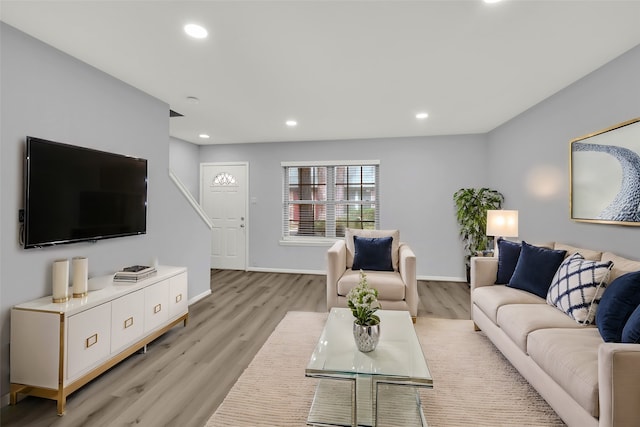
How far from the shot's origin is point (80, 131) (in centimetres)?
244

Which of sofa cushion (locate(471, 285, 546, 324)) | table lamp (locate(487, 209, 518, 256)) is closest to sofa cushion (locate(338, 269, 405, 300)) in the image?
sofa cushion (locate(471, 285, 546, 324))

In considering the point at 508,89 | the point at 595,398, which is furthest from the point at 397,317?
the point at 508,89

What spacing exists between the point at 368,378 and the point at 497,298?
1493 millimetres

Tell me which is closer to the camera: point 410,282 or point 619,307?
point 619,307

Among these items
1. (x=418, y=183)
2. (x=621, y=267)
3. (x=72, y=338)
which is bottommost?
(x=72, y=338)

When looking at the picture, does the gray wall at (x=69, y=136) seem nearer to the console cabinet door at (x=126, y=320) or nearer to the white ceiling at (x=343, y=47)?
the white ceiling at (x=343, y=47)

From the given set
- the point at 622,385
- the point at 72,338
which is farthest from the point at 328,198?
the point at 622,385

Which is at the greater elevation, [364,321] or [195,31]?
[195,31]

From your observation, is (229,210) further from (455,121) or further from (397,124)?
(455,121)

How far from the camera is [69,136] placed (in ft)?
7.70

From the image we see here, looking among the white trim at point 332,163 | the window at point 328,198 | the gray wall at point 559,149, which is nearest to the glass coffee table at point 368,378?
the gray wall at point 559,149

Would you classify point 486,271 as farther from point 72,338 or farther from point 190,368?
point 72,338

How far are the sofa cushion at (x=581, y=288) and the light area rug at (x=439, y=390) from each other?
1.99ft

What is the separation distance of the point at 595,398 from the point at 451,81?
253cm
